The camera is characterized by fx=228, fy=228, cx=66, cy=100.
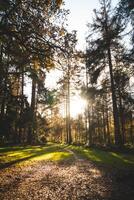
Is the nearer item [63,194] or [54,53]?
[63,194]

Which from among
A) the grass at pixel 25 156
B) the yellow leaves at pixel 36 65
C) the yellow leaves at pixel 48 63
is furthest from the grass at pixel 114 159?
the yellow leaves at pixel 36 65

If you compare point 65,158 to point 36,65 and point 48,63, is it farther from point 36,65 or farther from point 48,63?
point 48,63

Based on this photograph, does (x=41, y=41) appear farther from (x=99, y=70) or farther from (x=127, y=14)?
(x=99, y=70)

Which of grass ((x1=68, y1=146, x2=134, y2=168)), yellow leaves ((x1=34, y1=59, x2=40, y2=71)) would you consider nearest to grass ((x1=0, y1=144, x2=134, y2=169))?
grass ((x1=68, y1=146, x2=134, y2=168))

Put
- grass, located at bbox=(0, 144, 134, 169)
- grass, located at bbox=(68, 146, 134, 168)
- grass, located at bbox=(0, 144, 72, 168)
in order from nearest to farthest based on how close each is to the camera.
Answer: grass, located at bbox=(68, 146, 134, 168)
grass, located at bbox=(0, 144, 134, 169)
grass, located at bbox=(0, 144, 72, 168)

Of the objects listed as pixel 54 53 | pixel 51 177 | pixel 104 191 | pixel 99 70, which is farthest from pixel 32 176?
pixel 99 70

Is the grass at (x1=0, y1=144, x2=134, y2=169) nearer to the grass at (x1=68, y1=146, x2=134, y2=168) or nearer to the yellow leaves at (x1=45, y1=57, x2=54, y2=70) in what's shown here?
the grass at (x1=68, y1=146, x2=134, y2=168)

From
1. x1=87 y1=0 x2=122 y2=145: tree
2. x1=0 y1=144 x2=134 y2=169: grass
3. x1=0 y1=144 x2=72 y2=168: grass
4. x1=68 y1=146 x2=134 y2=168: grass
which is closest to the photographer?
x1=68 y1=146 x2=134 y2=168: grass

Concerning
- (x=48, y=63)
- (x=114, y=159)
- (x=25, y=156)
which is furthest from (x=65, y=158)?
(x=48, y=63)

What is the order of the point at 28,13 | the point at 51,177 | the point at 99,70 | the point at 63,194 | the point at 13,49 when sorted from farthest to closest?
the point at 99,70 → the point at 13,49 → the point at 28,13 → the point at 51,177 → the point at 63,194

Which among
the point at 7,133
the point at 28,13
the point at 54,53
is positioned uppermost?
the point at 28,13

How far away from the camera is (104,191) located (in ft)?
21.0

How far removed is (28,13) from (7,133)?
37.4ft

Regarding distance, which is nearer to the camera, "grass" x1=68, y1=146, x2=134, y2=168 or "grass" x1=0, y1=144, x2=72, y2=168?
"grass" x1=68, y1=146, x2=134, y2=168
